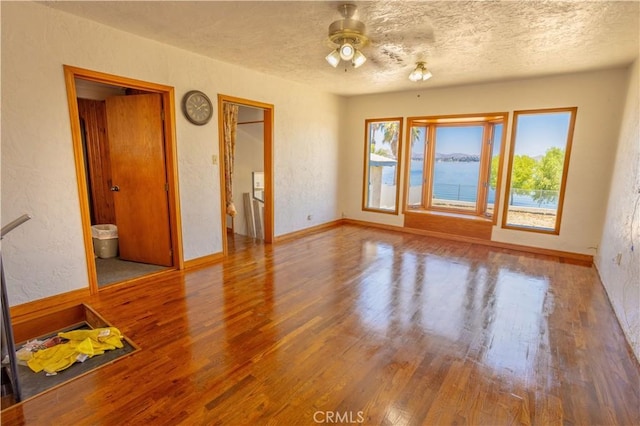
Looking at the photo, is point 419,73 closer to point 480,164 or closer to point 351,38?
point 351,38

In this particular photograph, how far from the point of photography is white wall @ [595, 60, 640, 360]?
2555mm

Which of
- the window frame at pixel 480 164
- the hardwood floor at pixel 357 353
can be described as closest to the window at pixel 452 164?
the window frame at pixel 480 164

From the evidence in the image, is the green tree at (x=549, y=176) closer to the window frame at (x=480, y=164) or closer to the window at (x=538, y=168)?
the window at (x=538, y=168)

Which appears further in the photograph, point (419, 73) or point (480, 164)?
point (480, 164)

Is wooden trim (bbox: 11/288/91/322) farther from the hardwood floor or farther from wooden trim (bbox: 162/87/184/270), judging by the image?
wooden trim (bbox: 162/87/184/270)

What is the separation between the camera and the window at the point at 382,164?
6070 millimetres

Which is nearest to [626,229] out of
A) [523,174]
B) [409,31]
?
[523,174]

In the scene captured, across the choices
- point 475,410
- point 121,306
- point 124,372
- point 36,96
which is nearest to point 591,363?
point 475,410

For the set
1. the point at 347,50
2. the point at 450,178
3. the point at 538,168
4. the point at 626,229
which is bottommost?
the point at 626,229

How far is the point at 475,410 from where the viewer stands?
1.77 meters

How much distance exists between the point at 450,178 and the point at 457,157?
1.36 feet

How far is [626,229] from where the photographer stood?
9.96 ft

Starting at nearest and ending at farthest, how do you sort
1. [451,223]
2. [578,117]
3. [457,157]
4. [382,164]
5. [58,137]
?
[58,137] < [578,117] < [451,223] < [457,157] < [382,164]

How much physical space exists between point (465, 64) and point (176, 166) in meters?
3.67
